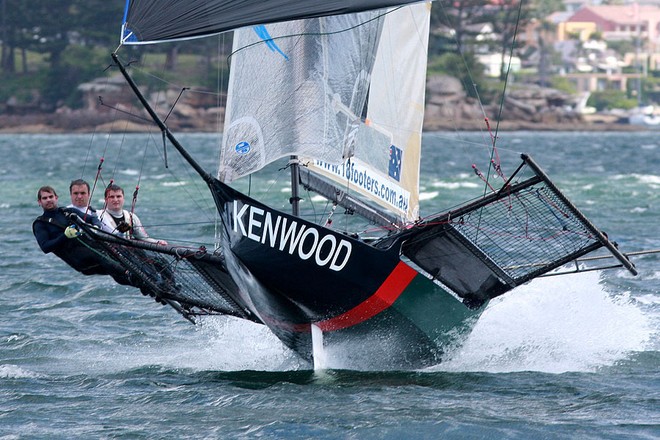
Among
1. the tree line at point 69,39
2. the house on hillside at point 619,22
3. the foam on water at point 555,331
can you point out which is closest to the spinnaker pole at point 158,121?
the foam on water at point 555,331

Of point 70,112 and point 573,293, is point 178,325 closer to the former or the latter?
point 573,293

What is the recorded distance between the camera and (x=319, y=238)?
912 cm

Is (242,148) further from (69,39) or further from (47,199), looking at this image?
(69,39)

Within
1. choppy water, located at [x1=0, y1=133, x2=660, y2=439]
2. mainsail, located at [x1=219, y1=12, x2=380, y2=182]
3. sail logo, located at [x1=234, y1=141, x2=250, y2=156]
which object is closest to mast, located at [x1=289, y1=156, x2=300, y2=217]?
mainsail, located at [x1=219, y1=12, x2=380, y2=182]

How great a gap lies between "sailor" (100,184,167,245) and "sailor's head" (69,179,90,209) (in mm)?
154

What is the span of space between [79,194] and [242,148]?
1.34 meters

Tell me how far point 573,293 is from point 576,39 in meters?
119

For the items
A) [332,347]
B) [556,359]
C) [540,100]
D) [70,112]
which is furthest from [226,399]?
[540,100]

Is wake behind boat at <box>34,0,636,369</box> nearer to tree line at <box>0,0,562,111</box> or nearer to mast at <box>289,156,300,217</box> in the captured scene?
mast at <box>289,156,300,217</box>

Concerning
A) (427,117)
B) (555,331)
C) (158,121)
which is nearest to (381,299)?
(158,121)

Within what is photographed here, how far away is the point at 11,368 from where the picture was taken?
33.8 feet

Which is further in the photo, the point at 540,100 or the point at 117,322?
the point at 540,100

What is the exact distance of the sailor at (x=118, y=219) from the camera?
9.90m

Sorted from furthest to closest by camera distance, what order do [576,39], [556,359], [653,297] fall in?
[576,39]
[653,297]
[556,359]
